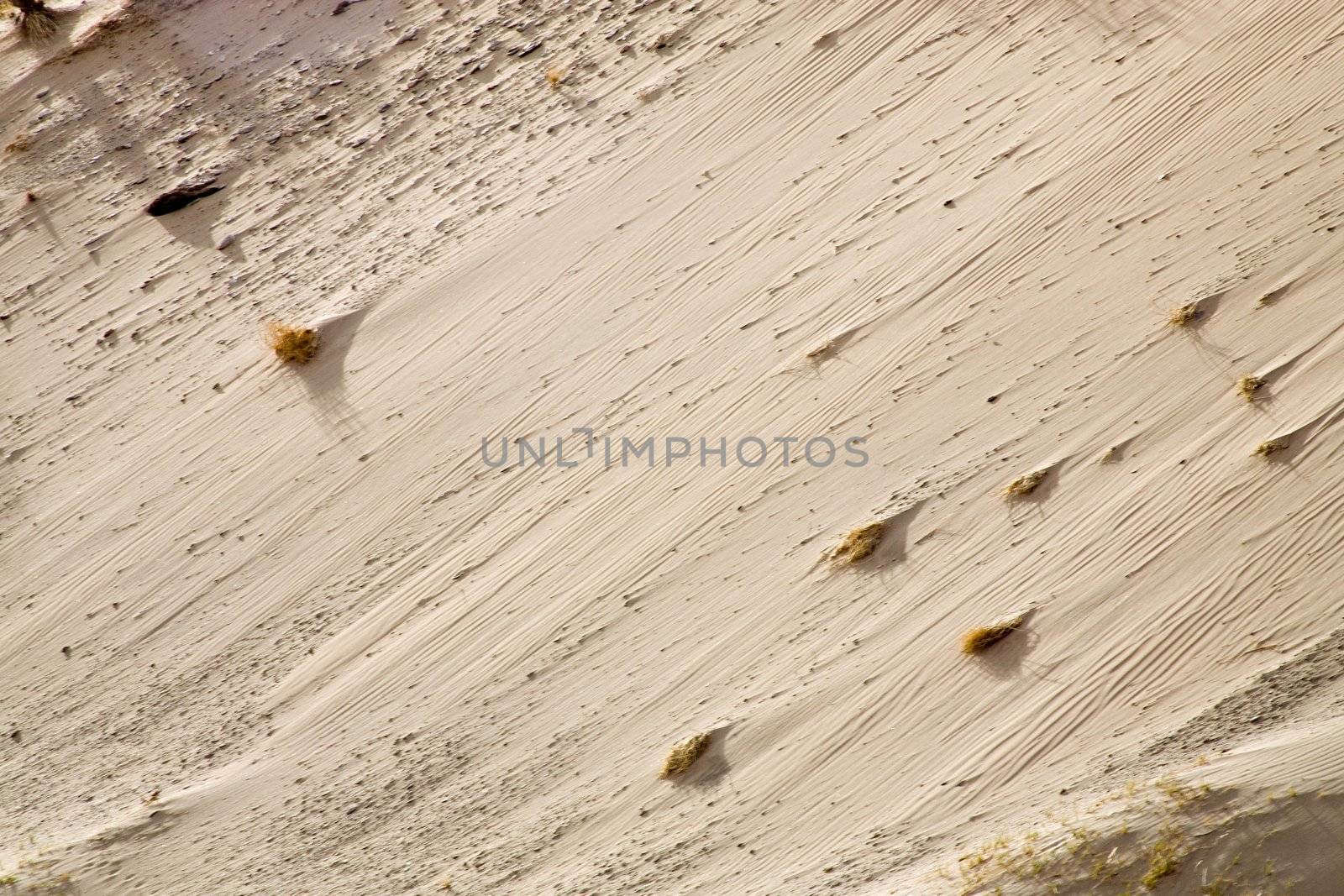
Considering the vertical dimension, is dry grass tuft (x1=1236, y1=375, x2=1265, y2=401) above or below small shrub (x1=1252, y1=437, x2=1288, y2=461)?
above

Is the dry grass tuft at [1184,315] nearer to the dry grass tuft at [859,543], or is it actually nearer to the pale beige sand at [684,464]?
the pale beige sand at [684,464]

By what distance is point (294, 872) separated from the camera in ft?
18.1

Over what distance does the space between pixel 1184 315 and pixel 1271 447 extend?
0.93 m

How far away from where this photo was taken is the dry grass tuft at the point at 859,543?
5473mm

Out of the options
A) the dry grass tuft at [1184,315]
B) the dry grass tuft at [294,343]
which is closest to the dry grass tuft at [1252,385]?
the dry grass tuft at [1184,315]

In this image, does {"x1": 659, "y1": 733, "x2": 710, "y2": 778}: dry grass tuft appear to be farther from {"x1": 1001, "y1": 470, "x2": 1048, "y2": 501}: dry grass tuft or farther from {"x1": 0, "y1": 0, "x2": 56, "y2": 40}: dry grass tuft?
{"x1": 0, "y1": 0, "x2": 56, "y2": 40}: dry grass tuft

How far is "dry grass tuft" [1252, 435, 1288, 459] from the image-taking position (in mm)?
5281

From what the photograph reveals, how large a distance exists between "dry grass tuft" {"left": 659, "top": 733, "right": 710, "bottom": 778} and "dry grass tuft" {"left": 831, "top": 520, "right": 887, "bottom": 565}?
1372mm

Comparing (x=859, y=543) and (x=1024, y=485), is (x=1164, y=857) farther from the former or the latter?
(x=859, y=543)

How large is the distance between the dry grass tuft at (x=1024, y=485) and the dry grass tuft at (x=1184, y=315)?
1.23 m

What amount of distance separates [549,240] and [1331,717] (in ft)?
18.1

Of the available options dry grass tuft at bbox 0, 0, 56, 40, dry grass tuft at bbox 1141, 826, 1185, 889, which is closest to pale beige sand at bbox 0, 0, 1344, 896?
dry grass tuft at bbox 1141, 826, 1185, 889

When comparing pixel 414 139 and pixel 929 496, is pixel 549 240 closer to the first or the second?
pixel 414 139

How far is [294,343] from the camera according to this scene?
231 inches
